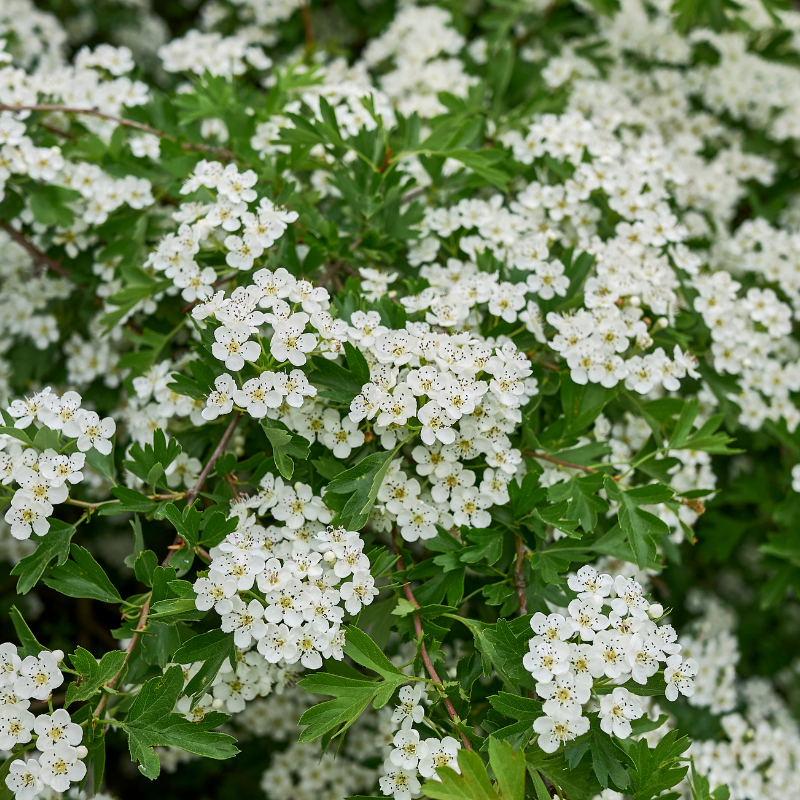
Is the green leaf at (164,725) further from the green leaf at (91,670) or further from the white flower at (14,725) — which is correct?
the white flower at (14,725)

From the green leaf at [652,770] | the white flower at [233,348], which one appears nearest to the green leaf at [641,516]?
the green leaf at [652,770]

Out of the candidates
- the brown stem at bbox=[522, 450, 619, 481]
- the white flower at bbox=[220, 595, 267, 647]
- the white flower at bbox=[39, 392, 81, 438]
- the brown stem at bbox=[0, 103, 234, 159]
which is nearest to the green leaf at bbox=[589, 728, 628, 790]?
the brown stem at bbox=[522, 450, 619, 481]

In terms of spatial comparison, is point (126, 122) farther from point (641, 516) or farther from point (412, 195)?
point (641, 516)

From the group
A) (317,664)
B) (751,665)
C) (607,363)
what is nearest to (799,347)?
(607,363)

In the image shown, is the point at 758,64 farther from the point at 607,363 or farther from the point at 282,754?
the point at 282,754

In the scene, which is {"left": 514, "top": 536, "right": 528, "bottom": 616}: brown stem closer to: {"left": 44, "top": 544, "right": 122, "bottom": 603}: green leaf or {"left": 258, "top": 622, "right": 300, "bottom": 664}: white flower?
{"left": 258, "top": 622, "right": 300, "bottom": 664}: white flower
